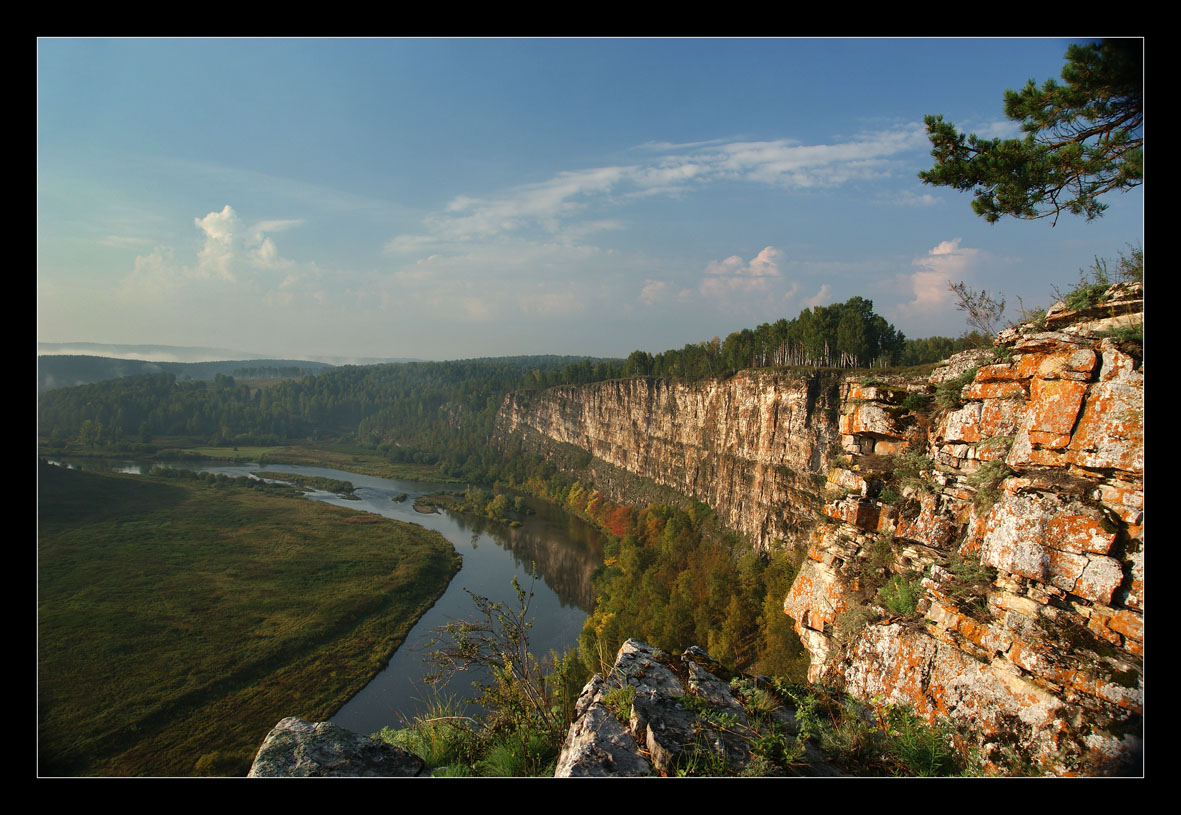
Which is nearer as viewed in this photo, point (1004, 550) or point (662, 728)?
point (662, 728)

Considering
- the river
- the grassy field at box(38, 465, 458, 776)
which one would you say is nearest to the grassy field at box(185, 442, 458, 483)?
the river

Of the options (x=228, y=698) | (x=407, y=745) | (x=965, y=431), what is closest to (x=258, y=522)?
(x=228, y=698)

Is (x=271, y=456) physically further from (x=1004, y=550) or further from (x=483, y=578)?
(x=1004, y=550)

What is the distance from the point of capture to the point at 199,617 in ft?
101

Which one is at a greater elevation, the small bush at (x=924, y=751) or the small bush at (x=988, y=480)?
the small bush at (x=988, y=480)

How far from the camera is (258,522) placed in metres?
50.8

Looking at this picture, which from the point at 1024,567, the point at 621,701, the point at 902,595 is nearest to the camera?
the point at 621,701

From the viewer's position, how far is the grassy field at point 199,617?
69.1 feet

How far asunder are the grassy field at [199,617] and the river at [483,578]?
137 cm

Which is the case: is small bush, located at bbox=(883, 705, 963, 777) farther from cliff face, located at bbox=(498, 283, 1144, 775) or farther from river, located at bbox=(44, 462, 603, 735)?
river, located at bbox=(44, 462, 603, 735)

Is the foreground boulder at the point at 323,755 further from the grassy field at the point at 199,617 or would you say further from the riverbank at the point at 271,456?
the riverbank at the point at 271,456

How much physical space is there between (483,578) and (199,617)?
61.4 ft

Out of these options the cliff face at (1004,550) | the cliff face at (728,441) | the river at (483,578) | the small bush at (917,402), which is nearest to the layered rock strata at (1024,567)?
the cliff face at (1004,550)

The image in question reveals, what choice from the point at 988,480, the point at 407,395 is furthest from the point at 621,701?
the point at 407,395
